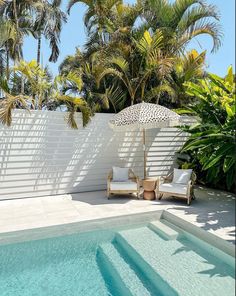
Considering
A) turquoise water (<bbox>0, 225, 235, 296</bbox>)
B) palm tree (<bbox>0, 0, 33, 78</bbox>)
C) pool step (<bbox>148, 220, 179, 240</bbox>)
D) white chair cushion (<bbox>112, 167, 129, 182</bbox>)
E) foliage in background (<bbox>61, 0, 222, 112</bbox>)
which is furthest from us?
palm tree (<bbox>0, 0, 33, 78</bbox>)

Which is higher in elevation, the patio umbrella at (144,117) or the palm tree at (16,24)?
the palm tree at (16,24)

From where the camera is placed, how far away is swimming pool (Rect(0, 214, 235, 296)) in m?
3.65

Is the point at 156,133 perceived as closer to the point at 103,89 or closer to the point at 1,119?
the point at 103,89

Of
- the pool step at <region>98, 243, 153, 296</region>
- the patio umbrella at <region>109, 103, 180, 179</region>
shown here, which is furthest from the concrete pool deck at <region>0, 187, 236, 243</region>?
the patio umbrella at <region>109, 103, 180, 179</region>

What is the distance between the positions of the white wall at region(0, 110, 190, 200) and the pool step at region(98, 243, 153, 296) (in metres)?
3.80

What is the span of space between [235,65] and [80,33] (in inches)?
410

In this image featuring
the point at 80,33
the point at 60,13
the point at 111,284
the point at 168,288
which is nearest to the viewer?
the point at 168,288

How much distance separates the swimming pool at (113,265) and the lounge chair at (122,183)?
2.03 metres

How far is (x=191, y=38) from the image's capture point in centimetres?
972

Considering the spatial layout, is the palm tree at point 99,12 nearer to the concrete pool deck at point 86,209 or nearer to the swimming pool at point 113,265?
the concrete pool deck at point 86,209

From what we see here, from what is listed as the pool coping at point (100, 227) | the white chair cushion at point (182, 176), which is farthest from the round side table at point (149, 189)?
the pool coping at point (100, 227)

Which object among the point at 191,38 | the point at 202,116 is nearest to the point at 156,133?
the point at 202,116

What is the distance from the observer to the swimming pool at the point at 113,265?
12.0ft

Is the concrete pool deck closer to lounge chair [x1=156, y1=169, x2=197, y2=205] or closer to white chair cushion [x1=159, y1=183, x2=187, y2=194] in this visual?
lounge chair [x1=156, y1=169, x2=197, y2=205]
